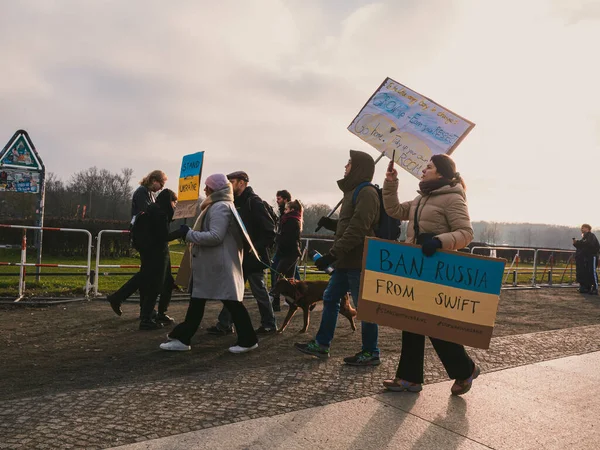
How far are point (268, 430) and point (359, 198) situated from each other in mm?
2520

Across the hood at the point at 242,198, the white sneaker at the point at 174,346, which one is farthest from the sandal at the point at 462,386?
the hood at the point at 242,198

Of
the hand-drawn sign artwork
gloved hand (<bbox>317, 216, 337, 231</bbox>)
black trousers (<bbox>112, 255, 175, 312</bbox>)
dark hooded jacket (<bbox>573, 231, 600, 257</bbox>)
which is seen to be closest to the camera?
gloved hand (<bbox>317, 216, 337, 231</bbox>)

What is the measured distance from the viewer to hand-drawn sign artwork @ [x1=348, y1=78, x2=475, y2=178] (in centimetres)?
711

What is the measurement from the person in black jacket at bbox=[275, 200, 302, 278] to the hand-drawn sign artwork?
1743 mm

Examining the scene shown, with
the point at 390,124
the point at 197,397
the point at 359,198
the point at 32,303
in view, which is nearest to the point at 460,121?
the point at 390,124

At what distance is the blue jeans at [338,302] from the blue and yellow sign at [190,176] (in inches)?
177

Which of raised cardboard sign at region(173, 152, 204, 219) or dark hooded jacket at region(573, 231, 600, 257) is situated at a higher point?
raised cardboard sign at region(173, 152, 204, 219)

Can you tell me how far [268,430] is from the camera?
11.4ft

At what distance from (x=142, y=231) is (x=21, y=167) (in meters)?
5.34

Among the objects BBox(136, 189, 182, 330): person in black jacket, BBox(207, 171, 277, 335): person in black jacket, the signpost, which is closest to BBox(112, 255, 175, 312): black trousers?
BBox(136, 189, 182, 330): person in black jacket

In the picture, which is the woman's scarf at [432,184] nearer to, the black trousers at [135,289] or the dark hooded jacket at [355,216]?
the dark hooded jacket at [355,216]

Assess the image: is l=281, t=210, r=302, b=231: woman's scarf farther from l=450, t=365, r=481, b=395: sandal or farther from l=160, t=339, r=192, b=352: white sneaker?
l=450, t=365, r=481, b=395: sandal

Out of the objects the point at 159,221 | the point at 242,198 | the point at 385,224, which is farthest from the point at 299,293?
the point at 385,224

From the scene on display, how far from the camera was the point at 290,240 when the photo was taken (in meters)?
8.78
